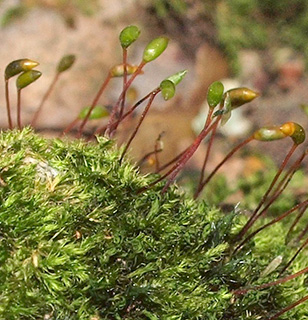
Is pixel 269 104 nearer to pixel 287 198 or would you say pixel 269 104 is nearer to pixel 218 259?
pixel 287 198

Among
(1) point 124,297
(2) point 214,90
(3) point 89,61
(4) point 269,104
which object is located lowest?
(4) point 269,104

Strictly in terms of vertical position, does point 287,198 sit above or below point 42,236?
below

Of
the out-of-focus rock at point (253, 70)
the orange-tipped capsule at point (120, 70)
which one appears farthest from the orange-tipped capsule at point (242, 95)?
the out-of-focus rock at point (253, 70)

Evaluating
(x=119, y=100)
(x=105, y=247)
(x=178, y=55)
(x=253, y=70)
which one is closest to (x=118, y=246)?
(x=105, y=247)

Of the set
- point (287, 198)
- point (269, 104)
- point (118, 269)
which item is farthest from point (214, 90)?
point (269, 104)

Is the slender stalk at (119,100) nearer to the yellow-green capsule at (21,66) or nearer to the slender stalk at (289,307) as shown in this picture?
the yellow-green capsule at (21,66)

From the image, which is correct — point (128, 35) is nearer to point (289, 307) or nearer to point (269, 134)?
point (269, 134)

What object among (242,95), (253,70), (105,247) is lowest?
(253,70)

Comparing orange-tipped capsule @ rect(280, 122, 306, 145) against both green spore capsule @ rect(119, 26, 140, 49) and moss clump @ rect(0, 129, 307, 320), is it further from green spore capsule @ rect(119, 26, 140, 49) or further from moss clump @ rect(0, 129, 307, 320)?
green spore capsule @ rect(119, 26, 140, 49)
